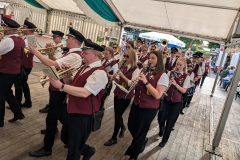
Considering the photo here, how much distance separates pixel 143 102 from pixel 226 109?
2.21 meters

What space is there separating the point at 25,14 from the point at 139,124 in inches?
426

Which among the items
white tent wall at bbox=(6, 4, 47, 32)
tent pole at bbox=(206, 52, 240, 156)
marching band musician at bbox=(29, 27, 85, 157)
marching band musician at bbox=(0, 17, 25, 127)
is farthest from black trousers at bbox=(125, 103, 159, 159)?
white tent wall at bbox=(6, 4, 47, 32)

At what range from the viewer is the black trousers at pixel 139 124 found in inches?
116

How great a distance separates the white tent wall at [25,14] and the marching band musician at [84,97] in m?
9.80

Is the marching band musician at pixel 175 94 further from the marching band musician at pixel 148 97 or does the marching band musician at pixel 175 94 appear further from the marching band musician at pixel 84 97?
the marching band musician at pixel 84 97

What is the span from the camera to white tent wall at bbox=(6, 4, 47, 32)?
10.6 meters

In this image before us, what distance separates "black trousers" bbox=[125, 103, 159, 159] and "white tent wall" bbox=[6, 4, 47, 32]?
384 inches

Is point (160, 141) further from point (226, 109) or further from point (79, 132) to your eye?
point (79, 132)

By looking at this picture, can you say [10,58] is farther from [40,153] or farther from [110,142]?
[110,142]

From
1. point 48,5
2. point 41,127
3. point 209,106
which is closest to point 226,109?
point 41,127

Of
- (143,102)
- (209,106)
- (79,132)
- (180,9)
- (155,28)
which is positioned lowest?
(209,106)

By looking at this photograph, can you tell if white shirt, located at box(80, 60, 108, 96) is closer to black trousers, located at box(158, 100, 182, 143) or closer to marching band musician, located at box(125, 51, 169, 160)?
marching band musician, located at box(125, 51, 169, 160)

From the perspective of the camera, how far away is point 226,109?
402cm

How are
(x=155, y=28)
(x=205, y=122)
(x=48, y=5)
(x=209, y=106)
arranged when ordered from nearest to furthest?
1. (x=205, y=122)
2. (x=155, y=28)
3. (x=209, y=106)
4. (x=48, y=5)
